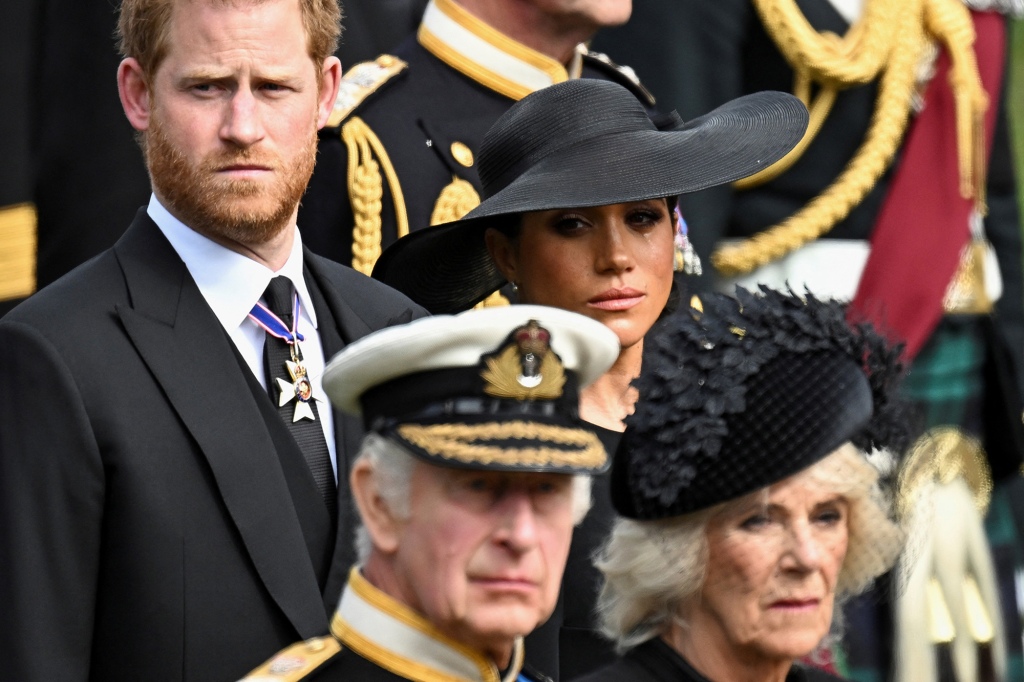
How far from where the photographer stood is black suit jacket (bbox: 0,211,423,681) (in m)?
3.51

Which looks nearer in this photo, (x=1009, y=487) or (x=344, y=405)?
(x=344, y=405)

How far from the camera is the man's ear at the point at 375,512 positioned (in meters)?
2.99

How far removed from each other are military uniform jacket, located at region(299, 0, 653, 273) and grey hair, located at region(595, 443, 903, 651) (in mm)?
1631

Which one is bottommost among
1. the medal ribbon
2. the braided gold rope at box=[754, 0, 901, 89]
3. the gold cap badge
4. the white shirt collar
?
the gold cap badge

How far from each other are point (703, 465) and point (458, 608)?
524mm

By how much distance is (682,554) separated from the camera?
10.9 feet

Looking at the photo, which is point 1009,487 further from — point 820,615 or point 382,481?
point 382,481

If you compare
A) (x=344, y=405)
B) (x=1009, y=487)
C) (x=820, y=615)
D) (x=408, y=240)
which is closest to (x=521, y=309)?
(x=344, y=405)

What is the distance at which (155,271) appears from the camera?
3.80m

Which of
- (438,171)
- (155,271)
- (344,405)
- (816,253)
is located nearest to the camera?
(344,405)

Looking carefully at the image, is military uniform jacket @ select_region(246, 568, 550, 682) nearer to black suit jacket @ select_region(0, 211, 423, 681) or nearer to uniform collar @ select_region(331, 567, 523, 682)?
uniform collar @ select_region(331, 567, 523, 682)

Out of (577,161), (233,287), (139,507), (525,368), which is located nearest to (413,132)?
(577,161)

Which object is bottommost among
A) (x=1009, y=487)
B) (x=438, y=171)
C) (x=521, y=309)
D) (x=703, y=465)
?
(x=1009, y=487)

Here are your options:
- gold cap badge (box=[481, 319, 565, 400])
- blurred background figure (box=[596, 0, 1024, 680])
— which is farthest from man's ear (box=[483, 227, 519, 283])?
blurred background figure (box=[596, 0, 1024, 680])
